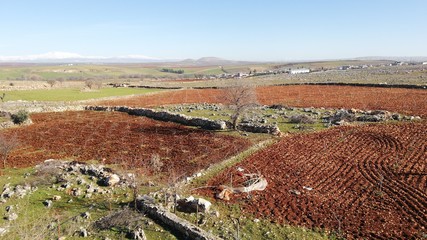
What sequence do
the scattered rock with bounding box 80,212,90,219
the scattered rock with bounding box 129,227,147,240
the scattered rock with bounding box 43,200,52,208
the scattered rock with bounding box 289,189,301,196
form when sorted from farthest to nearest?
the scattered rock with bounding box 289,189,301,196
the scattered rock with bounding box 43,200,52,208
the scattered rock with bounding box 80,212,90,219
the scattered rock with bounding box 129,227,147,240

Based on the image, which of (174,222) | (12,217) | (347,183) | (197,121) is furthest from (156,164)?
(197,121)

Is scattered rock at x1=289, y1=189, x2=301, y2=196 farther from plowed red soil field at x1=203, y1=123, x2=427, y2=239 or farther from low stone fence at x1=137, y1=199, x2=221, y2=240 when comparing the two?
low stone fence at x1=137, y1=199, x2=221, y2=240

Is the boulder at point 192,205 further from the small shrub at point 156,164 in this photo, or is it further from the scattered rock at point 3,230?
the scattered rock at point 3,230

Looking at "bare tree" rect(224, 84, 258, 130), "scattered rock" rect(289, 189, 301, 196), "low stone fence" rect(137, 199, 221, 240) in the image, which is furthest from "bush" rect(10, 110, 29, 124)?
"scattered rock" rect(289, 189, 301, 196)

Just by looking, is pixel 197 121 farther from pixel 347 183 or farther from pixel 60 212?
pixel 60 212

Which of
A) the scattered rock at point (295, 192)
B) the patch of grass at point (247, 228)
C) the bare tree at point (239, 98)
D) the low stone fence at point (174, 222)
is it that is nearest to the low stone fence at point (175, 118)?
the bare tree at point (239, 98)

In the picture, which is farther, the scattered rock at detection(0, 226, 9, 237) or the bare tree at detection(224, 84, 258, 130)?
the bare tree at detection(224, 84, 258, 130)

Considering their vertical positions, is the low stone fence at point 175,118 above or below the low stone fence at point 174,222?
below
